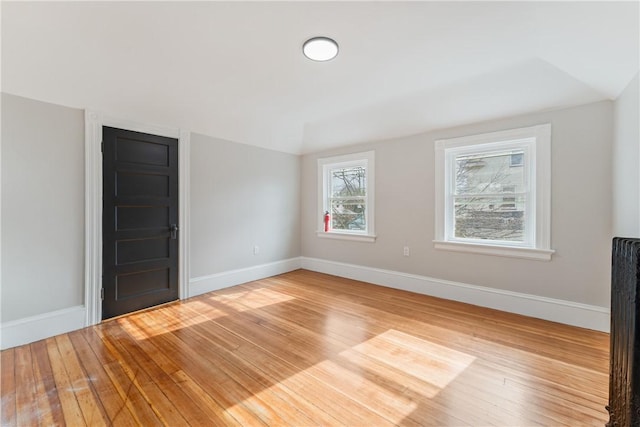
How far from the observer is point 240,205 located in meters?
4.17

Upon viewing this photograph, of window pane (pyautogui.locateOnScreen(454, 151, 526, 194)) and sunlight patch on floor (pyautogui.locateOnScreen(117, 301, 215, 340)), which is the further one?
window pane (pyautogui.locateOnScreen(454, 151, 526, 194))

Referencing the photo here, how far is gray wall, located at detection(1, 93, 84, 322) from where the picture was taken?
2.33 meters

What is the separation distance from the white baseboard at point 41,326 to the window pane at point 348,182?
3614mm

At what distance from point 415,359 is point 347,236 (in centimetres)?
251

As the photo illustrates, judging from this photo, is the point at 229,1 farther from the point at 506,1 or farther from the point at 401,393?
the point at 401,393

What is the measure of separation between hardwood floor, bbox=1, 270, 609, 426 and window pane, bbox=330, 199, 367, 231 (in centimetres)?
177

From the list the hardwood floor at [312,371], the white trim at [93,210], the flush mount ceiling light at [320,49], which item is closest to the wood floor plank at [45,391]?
the hardwood floor at [312,371]

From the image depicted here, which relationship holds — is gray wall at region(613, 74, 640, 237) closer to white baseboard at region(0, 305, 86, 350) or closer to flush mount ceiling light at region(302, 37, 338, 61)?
flush mount ceiling light at region(302, 37, 338, 61)

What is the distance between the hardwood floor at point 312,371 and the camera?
5.14 ft

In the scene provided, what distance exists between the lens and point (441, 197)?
11.6 ft

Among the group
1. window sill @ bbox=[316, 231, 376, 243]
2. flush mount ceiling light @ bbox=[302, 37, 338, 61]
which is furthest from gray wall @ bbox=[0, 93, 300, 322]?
window sill @ bbox=[316, 231, 376, 243]

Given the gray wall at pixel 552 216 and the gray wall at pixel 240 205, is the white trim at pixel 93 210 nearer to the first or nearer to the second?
the gray wall at pixel 240 205

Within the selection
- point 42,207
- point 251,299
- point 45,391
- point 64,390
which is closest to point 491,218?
point 251,299

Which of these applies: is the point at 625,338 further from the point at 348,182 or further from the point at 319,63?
the point at 348,182
